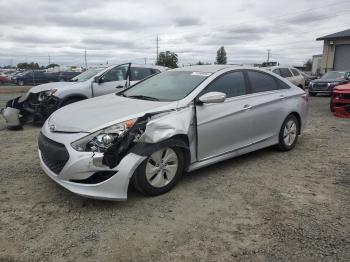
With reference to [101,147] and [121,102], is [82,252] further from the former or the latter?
[121,102]

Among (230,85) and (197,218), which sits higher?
(230,85)

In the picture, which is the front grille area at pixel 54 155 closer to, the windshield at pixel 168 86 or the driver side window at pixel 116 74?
the windshield at pixel 168 86

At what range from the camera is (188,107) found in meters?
4.40

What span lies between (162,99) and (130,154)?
1.15 m

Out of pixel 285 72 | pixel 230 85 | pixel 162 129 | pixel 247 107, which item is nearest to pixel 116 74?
pixel 230 85

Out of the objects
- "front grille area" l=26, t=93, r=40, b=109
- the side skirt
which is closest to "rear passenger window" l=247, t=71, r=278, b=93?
the side skirt

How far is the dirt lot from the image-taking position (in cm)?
304

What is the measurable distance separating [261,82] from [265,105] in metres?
0.44

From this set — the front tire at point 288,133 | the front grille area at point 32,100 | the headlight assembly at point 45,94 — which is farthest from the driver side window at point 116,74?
the front tire at point 288,133

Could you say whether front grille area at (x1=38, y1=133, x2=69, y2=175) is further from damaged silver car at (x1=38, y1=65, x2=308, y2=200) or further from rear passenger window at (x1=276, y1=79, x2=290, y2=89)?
rear passenger window at (x1=276, y1=79, x2=290, y2=89)

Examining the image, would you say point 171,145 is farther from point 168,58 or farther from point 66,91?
point 168,58

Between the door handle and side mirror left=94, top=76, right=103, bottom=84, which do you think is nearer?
the door handle

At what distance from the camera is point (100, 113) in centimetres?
418

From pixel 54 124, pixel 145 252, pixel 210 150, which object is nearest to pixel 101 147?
pixel 54 124
